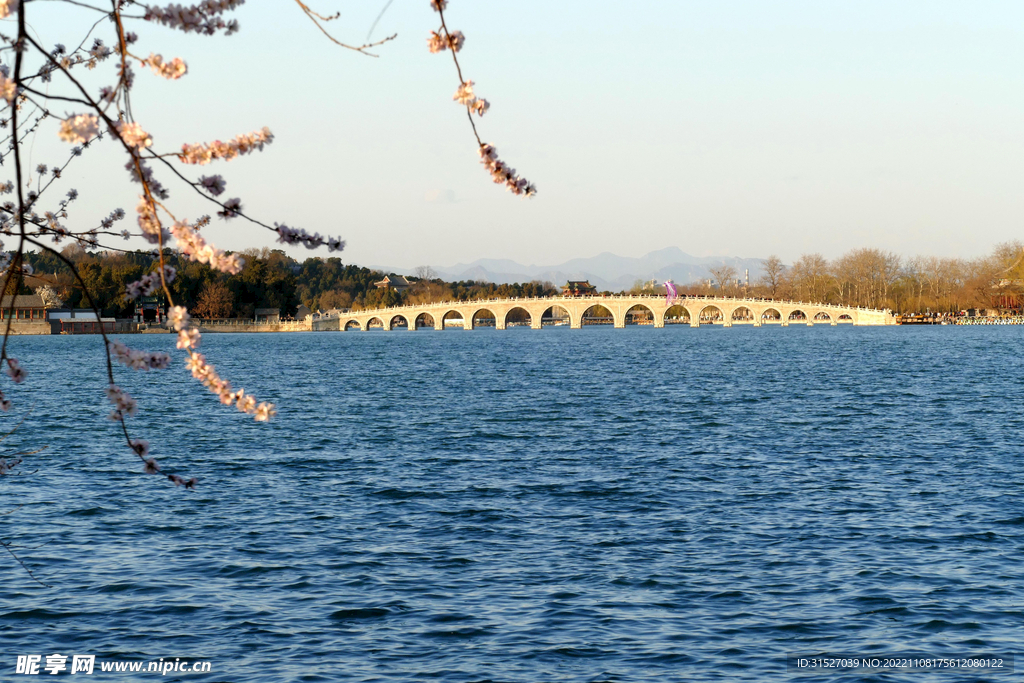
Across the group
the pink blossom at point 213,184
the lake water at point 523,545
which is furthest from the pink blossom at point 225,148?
the lake water at point 523,545

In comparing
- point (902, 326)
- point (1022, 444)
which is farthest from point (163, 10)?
point (902, 326)

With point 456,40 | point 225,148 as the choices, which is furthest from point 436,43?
point 225,148

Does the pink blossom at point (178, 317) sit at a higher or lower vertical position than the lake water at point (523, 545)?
higher

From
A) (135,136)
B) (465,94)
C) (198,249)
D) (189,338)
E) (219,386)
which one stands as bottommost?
(219,386)

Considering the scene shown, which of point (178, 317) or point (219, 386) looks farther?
point (219, 386)

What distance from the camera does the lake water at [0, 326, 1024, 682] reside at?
43.8 feet

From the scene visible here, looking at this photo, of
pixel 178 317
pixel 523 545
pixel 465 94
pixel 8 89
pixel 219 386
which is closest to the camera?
pixel 8 89

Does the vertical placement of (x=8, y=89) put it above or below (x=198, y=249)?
above

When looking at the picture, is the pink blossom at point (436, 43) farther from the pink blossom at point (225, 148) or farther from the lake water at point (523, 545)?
the lake water at point (523, 545)

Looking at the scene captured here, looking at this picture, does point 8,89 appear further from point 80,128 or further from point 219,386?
point 219,386

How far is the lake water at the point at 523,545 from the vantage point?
13.3 metres

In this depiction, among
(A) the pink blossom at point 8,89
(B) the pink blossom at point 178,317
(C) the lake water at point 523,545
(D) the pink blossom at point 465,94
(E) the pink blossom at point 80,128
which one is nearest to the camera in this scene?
(A) the pink blossom at point 8,89

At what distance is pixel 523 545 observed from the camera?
18312 mm

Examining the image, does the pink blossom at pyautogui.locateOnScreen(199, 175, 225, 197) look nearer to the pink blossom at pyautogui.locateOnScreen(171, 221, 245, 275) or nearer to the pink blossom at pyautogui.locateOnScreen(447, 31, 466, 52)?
the pink blossom at pyautogui.locateOnScreen(171, 221, 245, 275)
